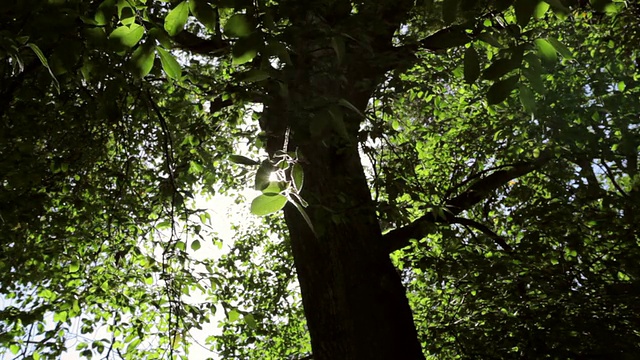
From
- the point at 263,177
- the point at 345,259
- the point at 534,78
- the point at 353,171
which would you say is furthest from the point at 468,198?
the point at 263,177

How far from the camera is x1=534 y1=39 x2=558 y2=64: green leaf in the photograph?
4.89 feet

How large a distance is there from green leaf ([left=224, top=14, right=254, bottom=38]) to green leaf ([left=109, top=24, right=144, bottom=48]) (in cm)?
23

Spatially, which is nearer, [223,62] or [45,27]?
[45,27]

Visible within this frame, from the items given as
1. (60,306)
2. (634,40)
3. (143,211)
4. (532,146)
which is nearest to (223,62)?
(143,211)

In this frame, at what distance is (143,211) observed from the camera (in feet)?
19.7

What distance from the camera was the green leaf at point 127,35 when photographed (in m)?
1.42

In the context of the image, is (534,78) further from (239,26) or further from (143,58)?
(143,58)

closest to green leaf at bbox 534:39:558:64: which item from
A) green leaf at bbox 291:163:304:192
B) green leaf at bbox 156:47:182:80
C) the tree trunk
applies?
green leaf at bbox 291:163:304:192

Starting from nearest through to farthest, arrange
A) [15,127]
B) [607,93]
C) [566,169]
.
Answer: [15,127], [607,93], [566,169]

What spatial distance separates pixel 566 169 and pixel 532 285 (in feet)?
5.49

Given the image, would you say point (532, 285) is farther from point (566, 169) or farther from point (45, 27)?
point (45, 27)

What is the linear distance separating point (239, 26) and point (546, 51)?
87 cm

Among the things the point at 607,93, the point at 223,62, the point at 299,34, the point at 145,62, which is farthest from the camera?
the point at 223,62

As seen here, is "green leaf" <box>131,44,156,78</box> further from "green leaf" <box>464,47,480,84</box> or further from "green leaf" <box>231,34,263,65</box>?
"green leaf" <box>464,47,480,84</box>
